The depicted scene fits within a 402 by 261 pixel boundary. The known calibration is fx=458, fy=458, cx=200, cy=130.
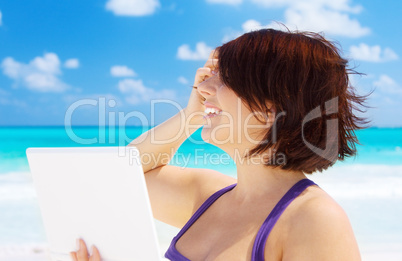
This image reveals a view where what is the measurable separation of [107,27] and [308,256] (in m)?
20.9

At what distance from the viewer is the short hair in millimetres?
1239

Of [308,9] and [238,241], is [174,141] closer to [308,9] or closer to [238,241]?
[238,241]

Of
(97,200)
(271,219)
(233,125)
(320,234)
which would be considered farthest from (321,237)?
(97,200)

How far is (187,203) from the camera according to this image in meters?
1.66

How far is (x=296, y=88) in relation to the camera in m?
1.25

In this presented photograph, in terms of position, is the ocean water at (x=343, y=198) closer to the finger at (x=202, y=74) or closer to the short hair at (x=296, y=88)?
the short hair at (x=296, y=88)

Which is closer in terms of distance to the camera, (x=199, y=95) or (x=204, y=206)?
(x=204, y=206)

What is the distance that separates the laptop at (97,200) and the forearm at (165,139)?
1.87ft

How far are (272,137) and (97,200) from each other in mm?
524

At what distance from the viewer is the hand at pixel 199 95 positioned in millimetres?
1575

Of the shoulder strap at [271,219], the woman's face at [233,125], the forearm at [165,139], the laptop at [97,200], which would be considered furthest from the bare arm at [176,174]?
the laptop at [97,200]

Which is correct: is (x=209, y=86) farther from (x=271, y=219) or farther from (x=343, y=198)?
(x=343, y=198)

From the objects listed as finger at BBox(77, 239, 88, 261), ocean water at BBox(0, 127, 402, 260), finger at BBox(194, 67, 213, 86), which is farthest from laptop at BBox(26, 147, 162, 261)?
ocean water at BBox(0, 127, 402, 260)

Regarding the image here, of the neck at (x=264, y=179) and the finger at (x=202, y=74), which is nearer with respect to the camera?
the neck at (x=264, y=179)
